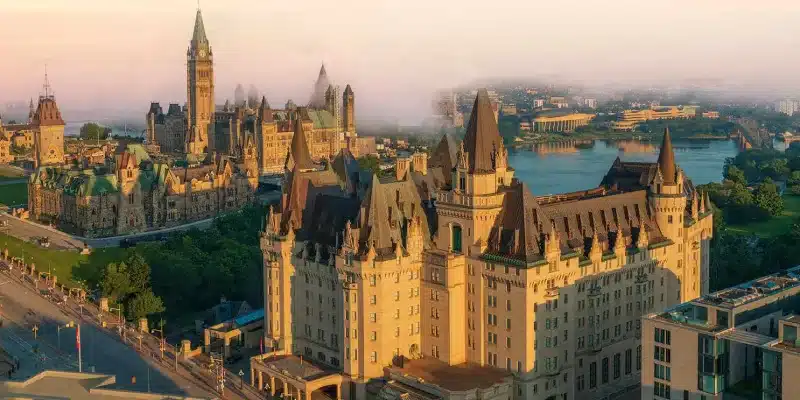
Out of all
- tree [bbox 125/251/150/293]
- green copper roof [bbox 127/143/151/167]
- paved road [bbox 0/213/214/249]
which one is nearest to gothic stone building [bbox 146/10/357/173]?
green copper roof [bbox 127/143/151/167]

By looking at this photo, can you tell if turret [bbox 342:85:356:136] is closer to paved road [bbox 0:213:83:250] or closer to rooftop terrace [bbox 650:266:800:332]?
paved road [bbox 0:213:83:250]

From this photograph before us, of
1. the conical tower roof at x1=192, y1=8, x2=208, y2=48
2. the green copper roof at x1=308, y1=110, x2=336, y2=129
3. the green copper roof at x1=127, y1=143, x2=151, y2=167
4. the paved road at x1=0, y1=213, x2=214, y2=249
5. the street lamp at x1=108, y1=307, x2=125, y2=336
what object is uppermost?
the conical tower roof at x1=192, y1=8, x2=208, y2=48

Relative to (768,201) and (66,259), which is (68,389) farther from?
(768,201)

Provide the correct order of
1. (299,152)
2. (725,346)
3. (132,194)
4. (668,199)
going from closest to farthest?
1. (725,346)
2. (668,199)
3. (299,152)
4. (132,194)

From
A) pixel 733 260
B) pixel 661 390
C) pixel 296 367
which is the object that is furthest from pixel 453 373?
pixel 733 260

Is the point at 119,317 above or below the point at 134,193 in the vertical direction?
below

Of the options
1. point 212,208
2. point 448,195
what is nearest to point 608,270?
point 448,195
